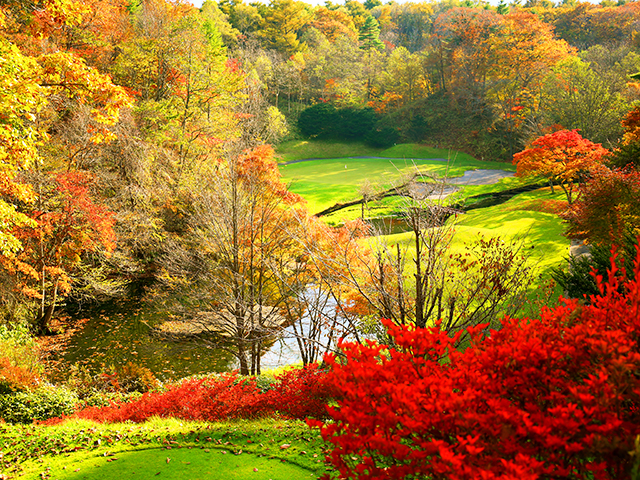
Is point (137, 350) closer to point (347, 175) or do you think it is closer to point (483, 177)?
point (347, 175)

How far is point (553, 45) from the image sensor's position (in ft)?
128

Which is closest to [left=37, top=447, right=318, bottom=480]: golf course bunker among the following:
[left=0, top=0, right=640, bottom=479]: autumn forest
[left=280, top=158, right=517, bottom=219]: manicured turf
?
[left=0, top=0, right=640, bottom=479]: autumn forest

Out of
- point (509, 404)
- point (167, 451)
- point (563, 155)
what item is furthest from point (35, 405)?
point (563, 155)

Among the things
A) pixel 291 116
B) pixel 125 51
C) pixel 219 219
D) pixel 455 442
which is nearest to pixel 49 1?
pixel 219 219

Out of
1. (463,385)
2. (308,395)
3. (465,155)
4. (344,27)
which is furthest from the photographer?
(344,27)

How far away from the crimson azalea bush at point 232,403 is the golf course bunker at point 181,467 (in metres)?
1.95

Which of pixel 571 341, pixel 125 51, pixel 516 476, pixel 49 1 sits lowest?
pixel 516 476

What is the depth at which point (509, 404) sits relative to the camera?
2.18 metres

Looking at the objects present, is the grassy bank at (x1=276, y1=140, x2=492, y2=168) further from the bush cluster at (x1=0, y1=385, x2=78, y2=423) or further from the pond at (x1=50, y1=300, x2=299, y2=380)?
the bush cluster at (x1=0, y1=385, x2=78, y2=423)

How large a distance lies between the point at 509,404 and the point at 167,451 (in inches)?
173

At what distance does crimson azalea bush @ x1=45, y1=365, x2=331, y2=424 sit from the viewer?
6781 mm

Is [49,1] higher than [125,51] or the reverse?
the reverse

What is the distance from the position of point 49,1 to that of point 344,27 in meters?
63.7

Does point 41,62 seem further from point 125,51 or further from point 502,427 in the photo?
point 125,51
